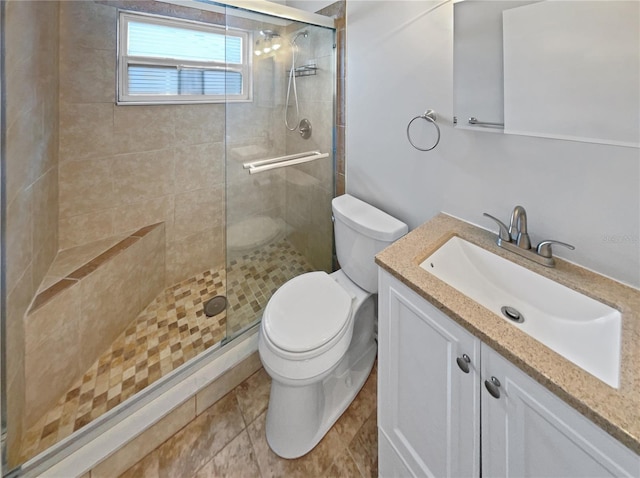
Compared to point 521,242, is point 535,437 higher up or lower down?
lower down

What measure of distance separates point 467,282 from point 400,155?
0.70 meters

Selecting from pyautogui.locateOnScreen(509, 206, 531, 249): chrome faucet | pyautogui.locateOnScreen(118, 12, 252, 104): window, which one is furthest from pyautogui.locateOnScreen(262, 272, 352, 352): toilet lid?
pyautogui.locateOnScreen(118, 12, 252, 104): window

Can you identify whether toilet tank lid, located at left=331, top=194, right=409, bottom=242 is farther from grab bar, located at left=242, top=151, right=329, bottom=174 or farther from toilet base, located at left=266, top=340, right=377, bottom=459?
toilet base, located at left=266, top=340, right=377, bottom=459

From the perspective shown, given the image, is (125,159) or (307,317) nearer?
(307,317)

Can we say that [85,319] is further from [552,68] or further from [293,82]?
[552,68]

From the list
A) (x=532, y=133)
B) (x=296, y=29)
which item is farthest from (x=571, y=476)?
(x=296, y=29)

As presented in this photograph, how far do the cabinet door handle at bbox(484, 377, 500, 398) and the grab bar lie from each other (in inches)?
53.6

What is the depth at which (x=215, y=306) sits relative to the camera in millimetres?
1943

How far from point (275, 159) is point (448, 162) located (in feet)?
3.18

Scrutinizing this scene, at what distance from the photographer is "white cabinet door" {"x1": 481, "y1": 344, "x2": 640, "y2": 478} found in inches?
19.3

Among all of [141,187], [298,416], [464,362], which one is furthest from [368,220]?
[141,187]

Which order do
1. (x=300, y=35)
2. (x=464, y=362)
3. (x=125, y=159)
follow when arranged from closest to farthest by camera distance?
1. (x=464, y=362)
2. (x=300, y=35)
3. (x=125, y=159)

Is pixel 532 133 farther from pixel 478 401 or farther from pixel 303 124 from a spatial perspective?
pixel 303 124

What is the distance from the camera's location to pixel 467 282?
98cm
